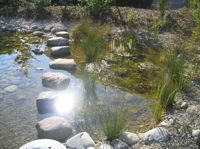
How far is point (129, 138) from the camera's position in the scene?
4016 millimetres

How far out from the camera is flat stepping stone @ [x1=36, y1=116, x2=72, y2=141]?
409 centimetres

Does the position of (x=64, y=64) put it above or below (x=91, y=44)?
below

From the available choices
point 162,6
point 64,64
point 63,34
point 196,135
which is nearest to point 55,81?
point 64,64

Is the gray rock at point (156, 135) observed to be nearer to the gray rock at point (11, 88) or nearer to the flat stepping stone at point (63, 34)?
the gray rock at point (11, 88)

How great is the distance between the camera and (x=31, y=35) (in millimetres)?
7977

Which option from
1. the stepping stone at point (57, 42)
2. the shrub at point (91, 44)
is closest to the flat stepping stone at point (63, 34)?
the stepping stone at point (57, 42)

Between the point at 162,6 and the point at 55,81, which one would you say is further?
the point at 162,6

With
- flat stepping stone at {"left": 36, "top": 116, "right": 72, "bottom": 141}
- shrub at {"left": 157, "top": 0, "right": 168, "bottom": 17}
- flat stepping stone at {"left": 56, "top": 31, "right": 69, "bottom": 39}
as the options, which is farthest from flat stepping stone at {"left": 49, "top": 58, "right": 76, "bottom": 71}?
shrub at {"left": 157, "top": 0, "right": 168, "bottom": 17}

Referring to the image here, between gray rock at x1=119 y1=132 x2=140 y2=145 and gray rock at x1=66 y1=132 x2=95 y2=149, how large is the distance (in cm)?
33

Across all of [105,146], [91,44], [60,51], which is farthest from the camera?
[60,51]

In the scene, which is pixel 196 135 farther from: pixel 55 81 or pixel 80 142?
pixel 55 81

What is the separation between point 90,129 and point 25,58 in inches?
109

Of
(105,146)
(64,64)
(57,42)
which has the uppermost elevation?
(57,42)

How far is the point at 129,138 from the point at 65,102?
1.29 m
